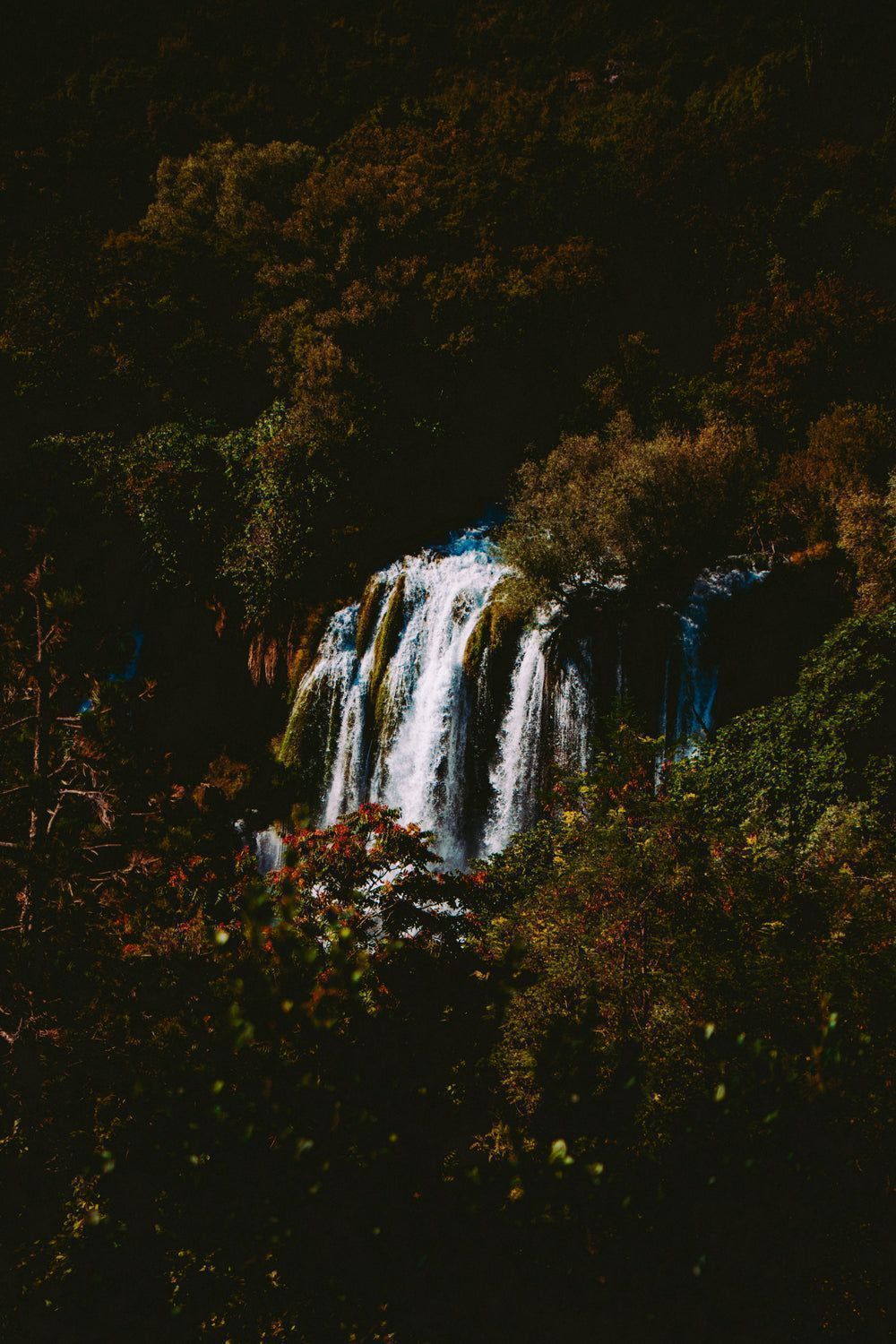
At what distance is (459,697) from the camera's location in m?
12.4

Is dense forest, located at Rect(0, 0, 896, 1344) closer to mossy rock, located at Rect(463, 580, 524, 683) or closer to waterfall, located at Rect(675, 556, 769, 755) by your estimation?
mossy rock, located at Rect(463, 580, 524, 683)

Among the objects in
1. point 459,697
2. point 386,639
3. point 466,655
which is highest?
point 386,639

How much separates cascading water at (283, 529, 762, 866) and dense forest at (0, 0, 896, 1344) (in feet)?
1.22

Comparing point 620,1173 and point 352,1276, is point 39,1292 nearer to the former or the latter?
point 352,1276

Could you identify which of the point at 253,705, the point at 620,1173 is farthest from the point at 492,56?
the point at 620,1173

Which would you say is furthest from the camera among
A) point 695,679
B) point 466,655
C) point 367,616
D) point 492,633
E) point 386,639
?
point 367,616

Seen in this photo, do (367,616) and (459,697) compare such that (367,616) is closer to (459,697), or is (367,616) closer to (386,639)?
(386,639)

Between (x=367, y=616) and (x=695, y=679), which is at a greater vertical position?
(x=367, y=616)

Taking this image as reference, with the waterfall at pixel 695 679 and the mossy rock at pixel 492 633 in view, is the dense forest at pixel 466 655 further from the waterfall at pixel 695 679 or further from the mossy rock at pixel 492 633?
the waterfall at pixel 695 679

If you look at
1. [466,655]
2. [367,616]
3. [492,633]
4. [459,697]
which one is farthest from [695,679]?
[367,616]

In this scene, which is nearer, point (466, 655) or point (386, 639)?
point (466, 655)

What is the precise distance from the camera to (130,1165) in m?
3.13

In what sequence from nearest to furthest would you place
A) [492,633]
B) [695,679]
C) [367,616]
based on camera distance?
1. [695,679]
2. [492,633]
3. [367,616]

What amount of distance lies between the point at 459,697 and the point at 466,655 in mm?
806
